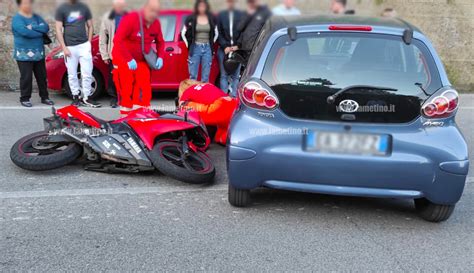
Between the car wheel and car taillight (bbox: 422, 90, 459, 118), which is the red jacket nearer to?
the car wheel

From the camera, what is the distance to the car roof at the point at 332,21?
3.66 m

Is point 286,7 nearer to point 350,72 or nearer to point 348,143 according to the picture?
point 350,72

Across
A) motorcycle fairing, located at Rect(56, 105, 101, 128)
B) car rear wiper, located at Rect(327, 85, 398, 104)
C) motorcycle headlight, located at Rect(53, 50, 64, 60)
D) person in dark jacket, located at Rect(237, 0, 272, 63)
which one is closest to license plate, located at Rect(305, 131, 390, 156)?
car rear wiper, located at Rect(327, 85, 398, 104)

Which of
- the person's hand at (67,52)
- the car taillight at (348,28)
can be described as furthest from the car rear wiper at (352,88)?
the person's hand at (67,52)

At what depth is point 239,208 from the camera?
379 cm

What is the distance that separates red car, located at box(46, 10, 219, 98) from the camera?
25.2 feet

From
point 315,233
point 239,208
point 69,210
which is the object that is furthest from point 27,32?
point 315,233

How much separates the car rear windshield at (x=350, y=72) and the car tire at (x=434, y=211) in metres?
0.72

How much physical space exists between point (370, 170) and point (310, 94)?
66cm

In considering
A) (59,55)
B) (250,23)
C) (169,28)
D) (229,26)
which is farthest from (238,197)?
(59,55)

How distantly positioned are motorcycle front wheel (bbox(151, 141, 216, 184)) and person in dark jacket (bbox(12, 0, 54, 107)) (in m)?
3.89

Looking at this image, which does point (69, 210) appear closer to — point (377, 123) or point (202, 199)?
point (202, 199)

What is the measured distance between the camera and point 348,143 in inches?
129

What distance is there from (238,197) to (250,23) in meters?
4.17
